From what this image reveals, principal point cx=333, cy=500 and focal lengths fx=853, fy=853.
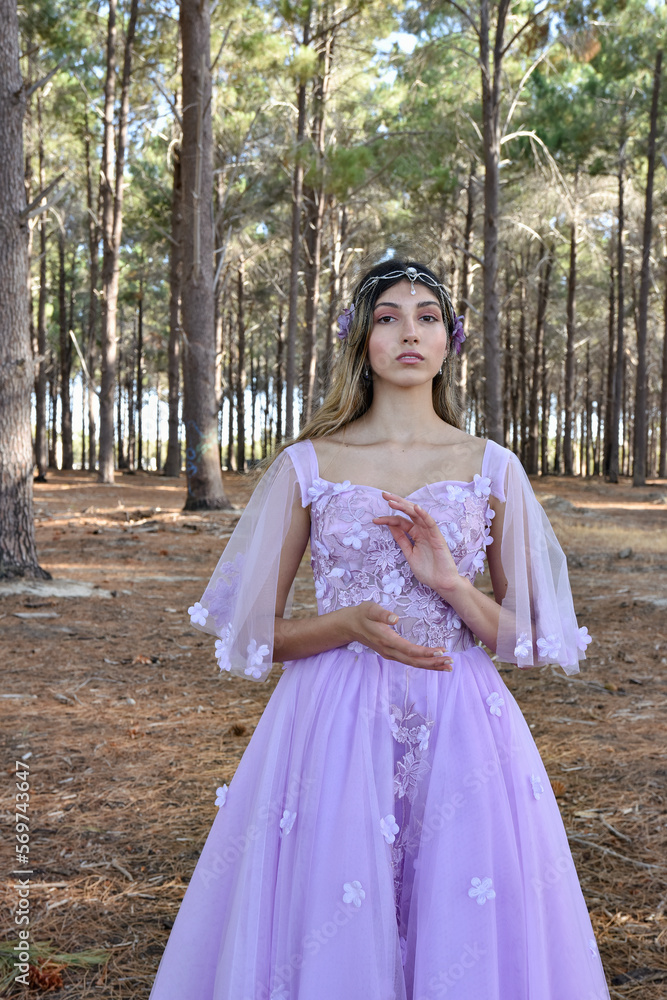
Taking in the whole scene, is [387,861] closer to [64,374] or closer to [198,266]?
[198,266]

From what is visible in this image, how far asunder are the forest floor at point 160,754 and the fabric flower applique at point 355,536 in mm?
679

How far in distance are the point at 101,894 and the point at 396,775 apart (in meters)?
1.57

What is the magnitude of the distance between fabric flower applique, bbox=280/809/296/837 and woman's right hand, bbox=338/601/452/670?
0.38m

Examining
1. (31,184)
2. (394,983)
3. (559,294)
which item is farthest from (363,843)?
(559,294)

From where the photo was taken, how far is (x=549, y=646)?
1.85 m

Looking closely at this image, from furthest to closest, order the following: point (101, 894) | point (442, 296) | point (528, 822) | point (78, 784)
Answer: point (78, 784), point (101, 894), point (442, 296), point (528, 822)

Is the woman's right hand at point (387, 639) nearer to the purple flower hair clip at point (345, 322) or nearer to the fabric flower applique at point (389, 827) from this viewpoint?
the fabric flower applique at point (389, 827)

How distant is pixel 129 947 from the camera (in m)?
2.55

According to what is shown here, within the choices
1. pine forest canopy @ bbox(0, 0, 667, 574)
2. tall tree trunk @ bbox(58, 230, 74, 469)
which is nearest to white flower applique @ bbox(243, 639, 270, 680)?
pine forest canopy @ bbox(0, 0, 667, 574)

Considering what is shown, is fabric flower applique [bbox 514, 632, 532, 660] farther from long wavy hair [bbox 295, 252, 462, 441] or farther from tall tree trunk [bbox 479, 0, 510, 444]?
tall tree trunk [bbox 479, 0, 510, 444]

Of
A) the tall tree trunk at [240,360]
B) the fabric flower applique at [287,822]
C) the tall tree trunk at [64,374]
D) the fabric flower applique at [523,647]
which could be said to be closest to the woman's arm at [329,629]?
the fabric flower applique at [523,647]

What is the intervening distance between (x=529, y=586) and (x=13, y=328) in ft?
19.7

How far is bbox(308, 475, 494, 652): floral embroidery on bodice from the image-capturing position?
6.01 ft

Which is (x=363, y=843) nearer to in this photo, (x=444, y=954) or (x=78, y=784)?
(x=444, y=954)
